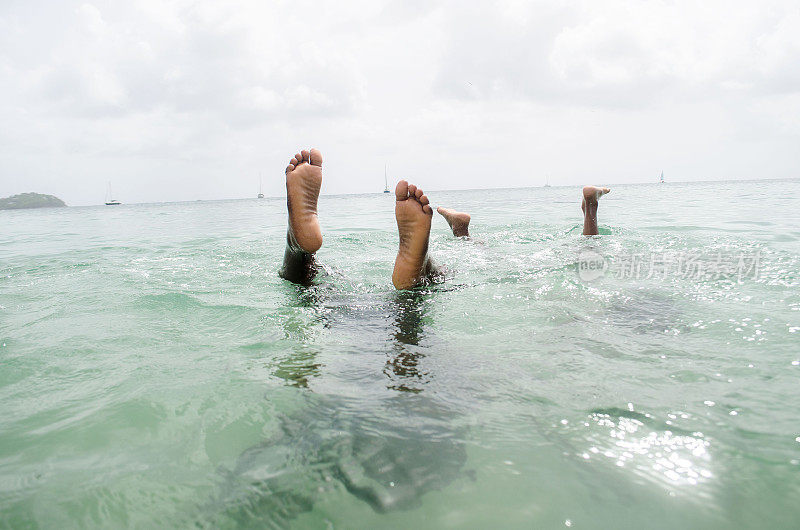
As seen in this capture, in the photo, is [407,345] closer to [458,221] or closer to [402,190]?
[402,190]

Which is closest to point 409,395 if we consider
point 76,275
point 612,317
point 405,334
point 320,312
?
point 405,334

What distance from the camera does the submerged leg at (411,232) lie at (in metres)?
3.06

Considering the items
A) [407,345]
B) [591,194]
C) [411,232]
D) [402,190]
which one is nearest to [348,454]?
[407,345]

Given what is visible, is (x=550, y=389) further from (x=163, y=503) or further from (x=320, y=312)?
(x=320, y=312)

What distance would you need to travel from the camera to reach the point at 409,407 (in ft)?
5.62

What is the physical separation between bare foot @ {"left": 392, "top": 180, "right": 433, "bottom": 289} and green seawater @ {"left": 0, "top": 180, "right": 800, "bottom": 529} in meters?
0.18

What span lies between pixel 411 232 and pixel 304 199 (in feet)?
2.70

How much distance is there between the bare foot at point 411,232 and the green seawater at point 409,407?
7.1 inches

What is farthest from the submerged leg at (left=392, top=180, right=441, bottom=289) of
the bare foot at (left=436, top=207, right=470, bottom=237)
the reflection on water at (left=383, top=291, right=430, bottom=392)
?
the bare foot at (left=436, top=207, right=470, bottom=237)

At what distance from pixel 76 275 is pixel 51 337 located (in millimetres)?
2471

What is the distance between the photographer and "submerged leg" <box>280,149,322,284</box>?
3094 mm

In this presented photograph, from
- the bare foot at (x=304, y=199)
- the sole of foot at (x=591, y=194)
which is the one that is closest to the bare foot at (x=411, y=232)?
the bare foot at (x=304, y=199)

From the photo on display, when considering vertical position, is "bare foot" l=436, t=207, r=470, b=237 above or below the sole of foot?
below

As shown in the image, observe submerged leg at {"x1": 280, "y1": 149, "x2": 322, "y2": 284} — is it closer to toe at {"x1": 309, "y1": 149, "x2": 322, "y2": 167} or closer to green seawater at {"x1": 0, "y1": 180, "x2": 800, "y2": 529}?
toe at {"x1": 309, "y1": 149, "x2": 322, "y2": 167}
